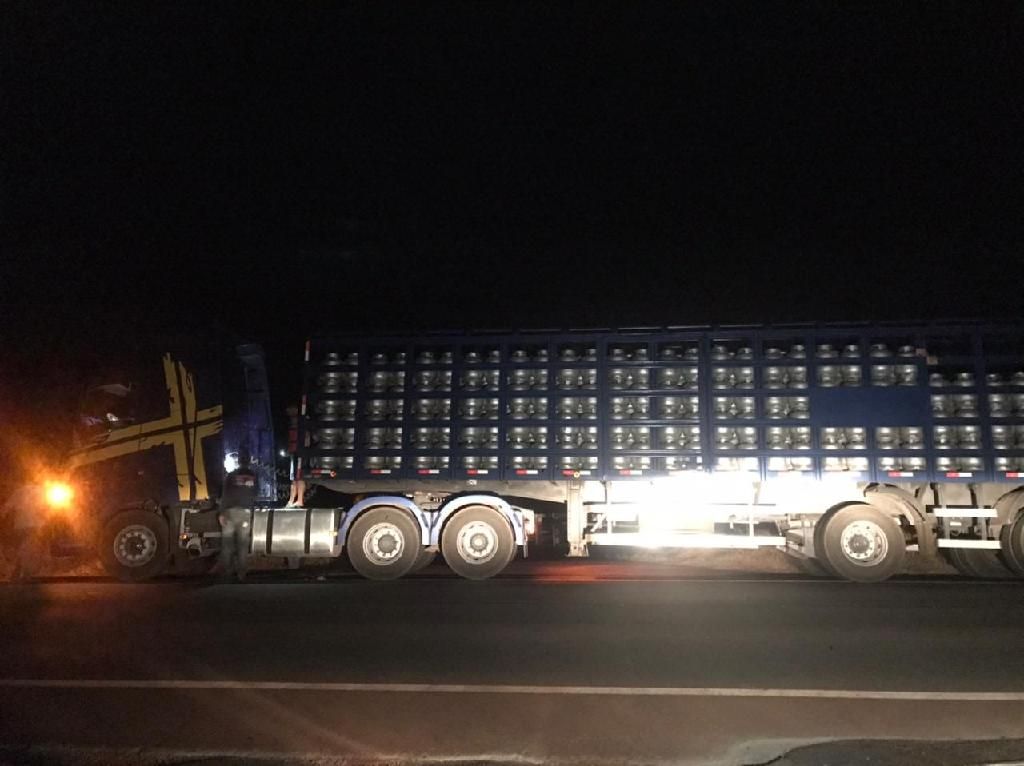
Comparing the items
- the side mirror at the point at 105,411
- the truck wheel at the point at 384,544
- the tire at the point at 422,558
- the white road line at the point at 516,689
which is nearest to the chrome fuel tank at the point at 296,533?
the truck wheel at the point at 384,544

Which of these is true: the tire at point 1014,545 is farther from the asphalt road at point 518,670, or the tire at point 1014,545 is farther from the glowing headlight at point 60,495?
the glowing headlight at point 60,495

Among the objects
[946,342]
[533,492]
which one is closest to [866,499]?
[946,342]

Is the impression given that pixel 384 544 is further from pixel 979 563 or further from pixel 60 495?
pixel 979 563

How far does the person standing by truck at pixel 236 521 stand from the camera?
40.1 ft

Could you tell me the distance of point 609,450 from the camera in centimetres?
1257

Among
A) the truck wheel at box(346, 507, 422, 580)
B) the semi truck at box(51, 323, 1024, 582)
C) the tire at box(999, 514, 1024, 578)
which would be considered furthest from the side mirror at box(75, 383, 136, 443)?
the tire at box(999, 514, 1024, 578)

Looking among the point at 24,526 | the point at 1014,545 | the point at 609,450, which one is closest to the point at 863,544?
the point at 1014,545

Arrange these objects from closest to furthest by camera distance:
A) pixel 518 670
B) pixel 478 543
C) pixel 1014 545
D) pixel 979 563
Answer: pixel 518 670 → pixel 1014 545 → pixel 478 543 → pixel 979 563

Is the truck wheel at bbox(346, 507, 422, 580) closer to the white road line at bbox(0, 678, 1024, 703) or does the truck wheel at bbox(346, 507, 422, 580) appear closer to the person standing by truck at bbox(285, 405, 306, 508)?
the person standing by truck at bbox(285, 405, 306, 508)

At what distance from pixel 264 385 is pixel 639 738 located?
34.7 feet

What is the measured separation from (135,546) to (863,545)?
10.9 metres

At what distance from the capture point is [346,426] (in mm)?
12961

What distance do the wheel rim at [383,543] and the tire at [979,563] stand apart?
8.42 meters

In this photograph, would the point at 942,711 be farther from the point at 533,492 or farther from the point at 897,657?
the point at 533,492
